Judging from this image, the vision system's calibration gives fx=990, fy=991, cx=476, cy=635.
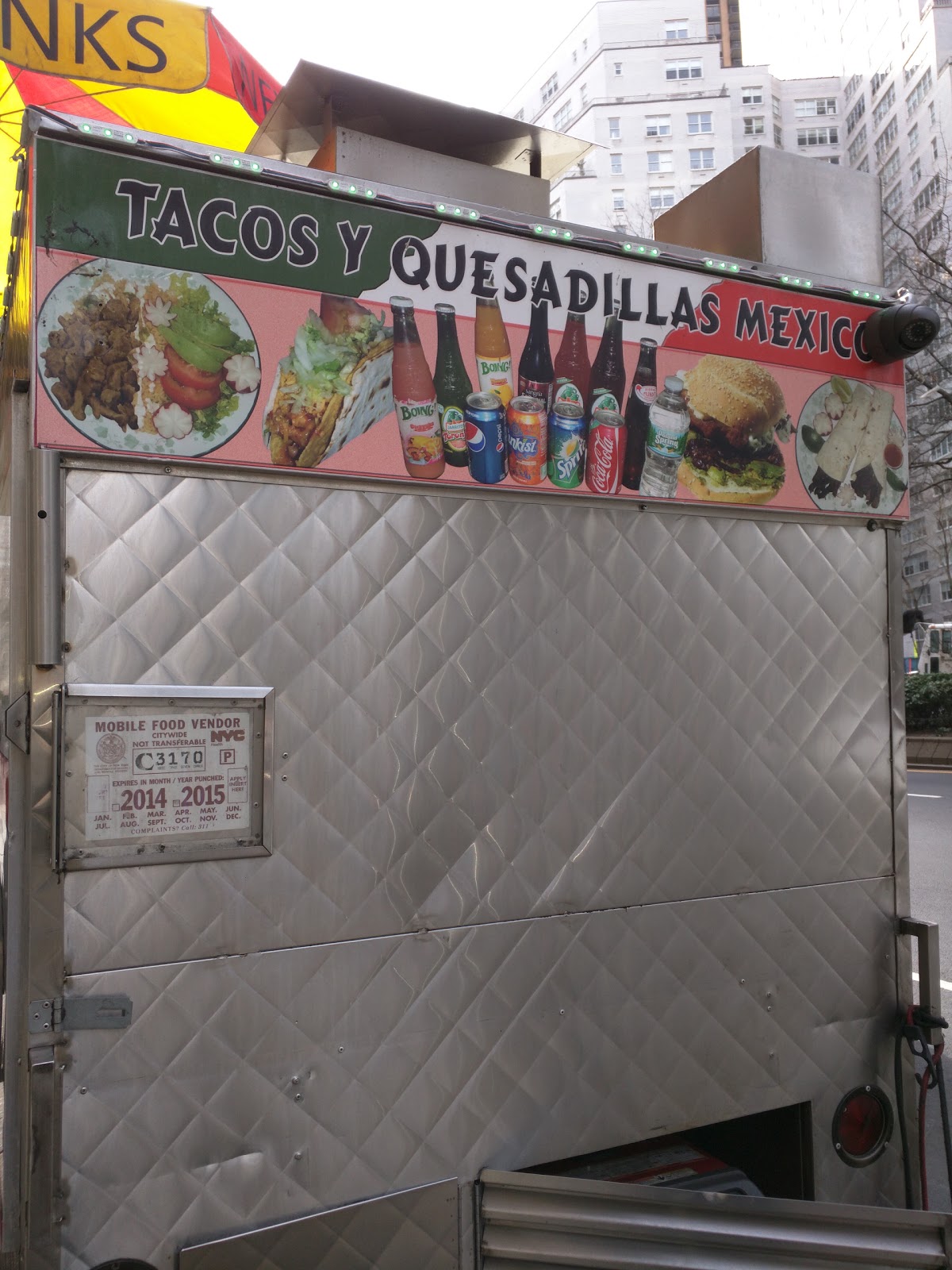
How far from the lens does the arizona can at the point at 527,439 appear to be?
8.39ft

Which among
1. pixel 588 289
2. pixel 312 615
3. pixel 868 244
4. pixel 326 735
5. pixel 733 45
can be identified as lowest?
pixel 326 735

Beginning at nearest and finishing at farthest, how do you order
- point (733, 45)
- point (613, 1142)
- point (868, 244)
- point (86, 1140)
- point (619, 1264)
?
1. point (86, 1140)
2. point (619, 1264)
3. point (613, 1142)
4. point (868, 244)
5. point (733, 45)

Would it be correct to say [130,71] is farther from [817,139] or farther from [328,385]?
[817,139]

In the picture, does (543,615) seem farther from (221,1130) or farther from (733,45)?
(733,45)

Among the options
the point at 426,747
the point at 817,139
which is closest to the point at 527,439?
the point at 426,747

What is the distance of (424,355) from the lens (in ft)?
8.09

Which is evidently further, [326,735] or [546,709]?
[546,709]

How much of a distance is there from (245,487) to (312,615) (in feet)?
1.08

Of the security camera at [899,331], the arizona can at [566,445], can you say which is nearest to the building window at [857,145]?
the security camera at [899,331]

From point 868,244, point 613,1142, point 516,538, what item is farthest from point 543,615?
point 868,244

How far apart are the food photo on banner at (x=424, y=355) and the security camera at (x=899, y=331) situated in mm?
46

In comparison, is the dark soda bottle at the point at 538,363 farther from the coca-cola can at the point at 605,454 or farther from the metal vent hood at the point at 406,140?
the metal vent hood at the point at 406,140

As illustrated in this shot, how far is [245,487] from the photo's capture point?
227 centimetres

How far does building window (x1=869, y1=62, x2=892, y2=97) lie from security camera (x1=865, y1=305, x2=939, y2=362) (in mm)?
70111
